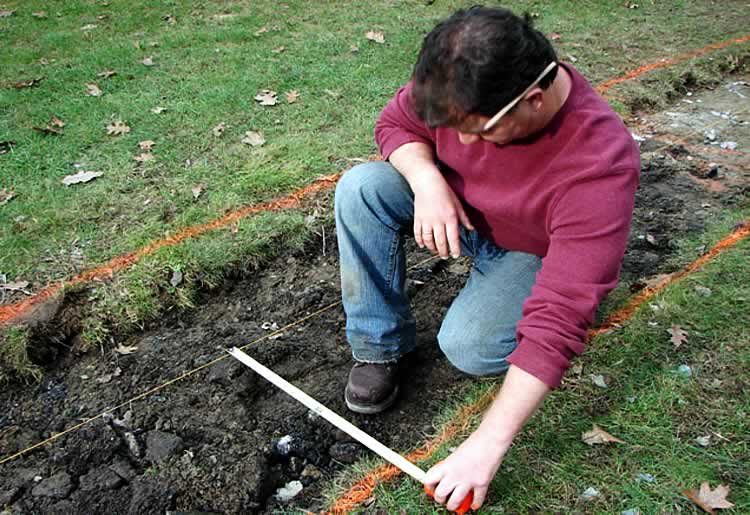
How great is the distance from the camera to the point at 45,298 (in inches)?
107

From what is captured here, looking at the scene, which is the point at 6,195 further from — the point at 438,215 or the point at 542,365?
the point at 542,365

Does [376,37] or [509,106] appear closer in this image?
[509,106]

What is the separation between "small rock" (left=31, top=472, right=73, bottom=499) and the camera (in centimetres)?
210

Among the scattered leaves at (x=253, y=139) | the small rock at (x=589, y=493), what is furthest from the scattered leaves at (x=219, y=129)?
the small rock at (x=589, y=493)

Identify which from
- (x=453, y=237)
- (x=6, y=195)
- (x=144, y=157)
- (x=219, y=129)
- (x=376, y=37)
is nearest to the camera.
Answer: (x=453, y=237)

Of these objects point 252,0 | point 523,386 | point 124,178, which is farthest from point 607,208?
point 252,0

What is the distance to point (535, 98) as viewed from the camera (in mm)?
1564

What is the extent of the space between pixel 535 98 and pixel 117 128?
3.21 meters

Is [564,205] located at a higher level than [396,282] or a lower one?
higher

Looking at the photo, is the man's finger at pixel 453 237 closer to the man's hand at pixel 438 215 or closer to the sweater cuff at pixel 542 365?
the man's hand at pixel 438 215

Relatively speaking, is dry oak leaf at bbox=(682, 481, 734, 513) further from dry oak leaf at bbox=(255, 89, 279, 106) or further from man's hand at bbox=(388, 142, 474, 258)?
dry oak leaf at bbox=(255, 89, 279, 106)

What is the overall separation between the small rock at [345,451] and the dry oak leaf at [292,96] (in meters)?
2.84

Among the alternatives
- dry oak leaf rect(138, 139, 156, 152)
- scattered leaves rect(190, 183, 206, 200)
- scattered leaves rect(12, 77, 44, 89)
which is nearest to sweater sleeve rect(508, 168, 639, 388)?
scattered leaves rect(190, 183, 206, 200)

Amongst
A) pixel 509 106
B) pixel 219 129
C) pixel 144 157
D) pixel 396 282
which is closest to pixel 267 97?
pixel 219 129
